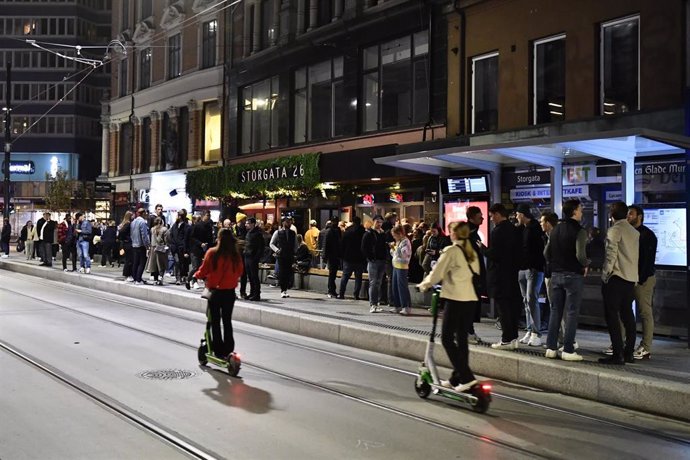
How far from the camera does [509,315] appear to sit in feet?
28.8

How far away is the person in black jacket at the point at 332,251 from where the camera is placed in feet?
49.9

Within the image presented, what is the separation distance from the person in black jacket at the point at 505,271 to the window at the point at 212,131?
2253cm

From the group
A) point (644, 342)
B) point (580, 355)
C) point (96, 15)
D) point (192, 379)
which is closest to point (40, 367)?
point (192, 379)

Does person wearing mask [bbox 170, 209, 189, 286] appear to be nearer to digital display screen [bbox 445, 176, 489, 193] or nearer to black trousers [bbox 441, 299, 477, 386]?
digital display screen [bbox 445, 176, 489, 193]

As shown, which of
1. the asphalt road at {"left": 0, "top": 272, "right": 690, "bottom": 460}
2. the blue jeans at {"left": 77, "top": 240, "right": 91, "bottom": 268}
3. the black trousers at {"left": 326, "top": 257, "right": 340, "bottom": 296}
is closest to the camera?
the asphalt road at {"left": 0, "top": 272, "right": 690, "bottom": 460}

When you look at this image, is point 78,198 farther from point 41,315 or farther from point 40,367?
point 40,367

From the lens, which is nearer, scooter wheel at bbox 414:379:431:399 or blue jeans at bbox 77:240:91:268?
scooter wheel at bbox 414:379:431:399

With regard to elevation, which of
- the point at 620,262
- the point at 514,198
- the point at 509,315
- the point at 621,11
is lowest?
the point at 509,315

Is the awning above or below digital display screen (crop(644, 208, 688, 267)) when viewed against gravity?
above

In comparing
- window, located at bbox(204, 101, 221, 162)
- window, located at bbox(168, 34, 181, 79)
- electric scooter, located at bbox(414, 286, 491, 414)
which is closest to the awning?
electric scooter, located at bbox(414, 286, 491, 414)

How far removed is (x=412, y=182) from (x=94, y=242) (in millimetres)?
13793

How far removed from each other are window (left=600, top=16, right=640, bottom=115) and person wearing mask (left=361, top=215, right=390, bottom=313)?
5652 mm

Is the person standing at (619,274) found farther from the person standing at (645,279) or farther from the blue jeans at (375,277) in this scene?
the blue jeans at (375,277)

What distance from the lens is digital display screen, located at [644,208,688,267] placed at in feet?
34.4
